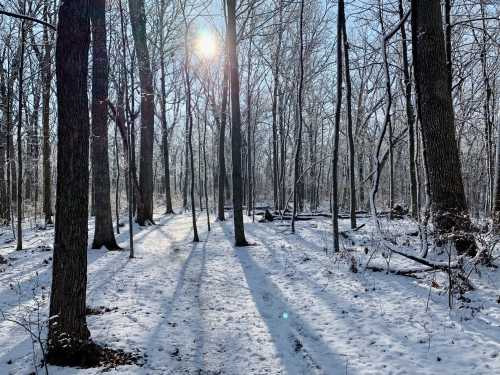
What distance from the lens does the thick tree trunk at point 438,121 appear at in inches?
265

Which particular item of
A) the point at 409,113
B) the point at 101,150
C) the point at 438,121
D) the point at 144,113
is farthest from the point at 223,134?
the point at 438,121

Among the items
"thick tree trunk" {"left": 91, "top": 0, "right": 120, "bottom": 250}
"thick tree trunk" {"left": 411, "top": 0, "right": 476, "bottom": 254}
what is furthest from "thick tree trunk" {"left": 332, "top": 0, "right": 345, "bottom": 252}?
"thick tree trunk" {"left": 91, "top": 0, "right": 120, "bottom": 250}

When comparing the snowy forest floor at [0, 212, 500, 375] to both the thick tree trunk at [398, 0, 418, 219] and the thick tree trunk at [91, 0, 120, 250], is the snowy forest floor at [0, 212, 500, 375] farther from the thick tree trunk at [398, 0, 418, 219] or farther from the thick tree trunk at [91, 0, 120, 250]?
the thick tree trunk at [398, 0, 418, 219]

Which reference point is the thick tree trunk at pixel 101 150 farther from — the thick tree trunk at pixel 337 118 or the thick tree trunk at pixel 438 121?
the thick tree trunk at pixel 438 121

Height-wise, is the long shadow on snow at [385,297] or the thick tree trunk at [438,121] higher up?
the thick tree trunk at [438,121]

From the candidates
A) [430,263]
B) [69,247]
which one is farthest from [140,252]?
[430,263]

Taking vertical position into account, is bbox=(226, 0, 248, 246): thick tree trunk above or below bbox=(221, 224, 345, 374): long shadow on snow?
above

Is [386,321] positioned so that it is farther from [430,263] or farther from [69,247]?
[69,247]

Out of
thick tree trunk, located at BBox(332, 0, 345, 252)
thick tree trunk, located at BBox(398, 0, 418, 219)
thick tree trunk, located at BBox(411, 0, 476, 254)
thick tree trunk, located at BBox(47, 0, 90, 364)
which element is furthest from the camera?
thick tree trunk, located at BBox(398, 0, 418, 219)

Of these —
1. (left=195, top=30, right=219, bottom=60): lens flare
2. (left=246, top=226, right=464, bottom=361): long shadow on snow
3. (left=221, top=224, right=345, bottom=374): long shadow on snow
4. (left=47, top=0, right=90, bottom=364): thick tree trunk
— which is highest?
(left=195, top=30, right=219, bottom=60): lens flare

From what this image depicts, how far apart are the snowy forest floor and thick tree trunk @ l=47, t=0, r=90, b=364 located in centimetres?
29

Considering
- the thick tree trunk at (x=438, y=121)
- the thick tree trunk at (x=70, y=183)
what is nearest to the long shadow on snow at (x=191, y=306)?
the thick tree trunk at (x=70, y=183)

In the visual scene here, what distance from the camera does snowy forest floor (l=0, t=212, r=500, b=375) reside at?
4152 mm

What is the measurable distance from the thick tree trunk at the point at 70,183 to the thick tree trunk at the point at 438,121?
17.7 ft
